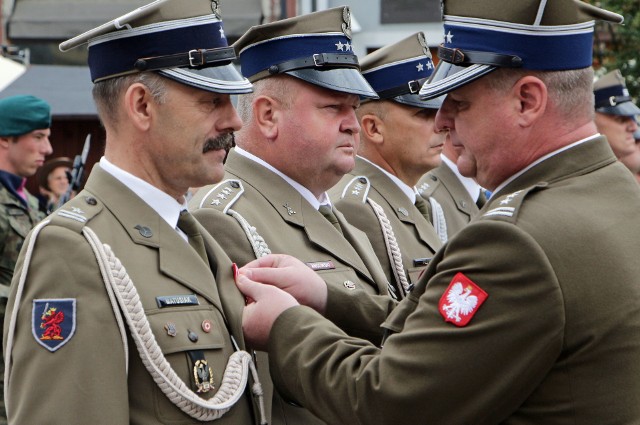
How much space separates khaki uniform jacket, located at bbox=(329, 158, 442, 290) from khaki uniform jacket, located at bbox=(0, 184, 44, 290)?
2407 mm

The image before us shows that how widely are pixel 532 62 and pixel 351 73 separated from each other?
144 cm

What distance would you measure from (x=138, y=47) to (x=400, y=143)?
98.1 inches

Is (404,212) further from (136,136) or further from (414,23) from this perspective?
(414,23)

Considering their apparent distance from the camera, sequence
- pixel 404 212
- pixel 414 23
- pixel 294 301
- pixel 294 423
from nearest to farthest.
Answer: pixel 294 301, pixel 294 423, pixel 404 212, pixel 414 23

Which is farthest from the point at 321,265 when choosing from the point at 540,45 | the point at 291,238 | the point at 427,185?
the point at 427,185

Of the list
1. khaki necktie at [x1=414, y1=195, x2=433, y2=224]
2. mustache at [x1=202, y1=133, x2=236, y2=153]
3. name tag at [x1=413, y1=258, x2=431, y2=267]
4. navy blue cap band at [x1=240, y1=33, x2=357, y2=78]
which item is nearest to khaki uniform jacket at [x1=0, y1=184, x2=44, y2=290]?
khaki necktie at [x1=414, y1=195, x2=433, y2=224]

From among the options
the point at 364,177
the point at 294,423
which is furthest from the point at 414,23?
the point at 294,423

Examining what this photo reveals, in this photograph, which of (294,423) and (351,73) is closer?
(294,423)

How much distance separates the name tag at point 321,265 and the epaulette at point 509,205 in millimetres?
1093

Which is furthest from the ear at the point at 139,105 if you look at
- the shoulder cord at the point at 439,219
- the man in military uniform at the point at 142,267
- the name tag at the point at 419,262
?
the shoulder cord at the point at 439,219

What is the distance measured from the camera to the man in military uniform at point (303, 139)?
400cm

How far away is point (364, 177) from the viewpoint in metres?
5.17

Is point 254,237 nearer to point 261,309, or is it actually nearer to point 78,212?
point 261,309

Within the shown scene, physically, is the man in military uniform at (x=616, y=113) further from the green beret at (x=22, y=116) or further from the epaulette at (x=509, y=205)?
the epaulette at (x=509, y=205)
